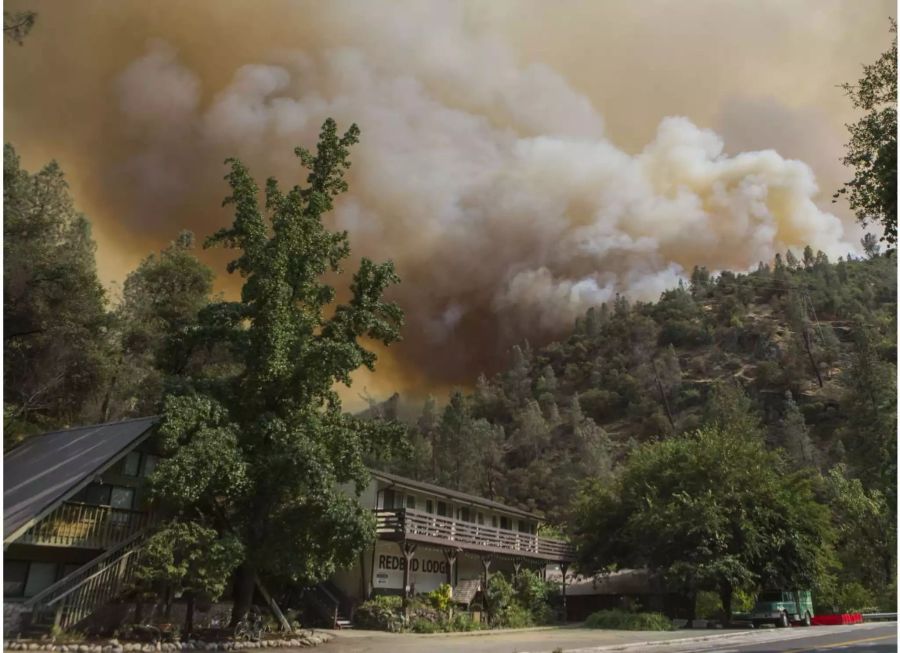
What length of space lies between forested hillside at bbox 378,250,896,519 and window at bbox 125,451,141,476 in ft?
123

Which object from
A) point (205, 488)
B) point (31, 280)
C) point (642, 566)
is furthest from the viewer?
point (642, 566)

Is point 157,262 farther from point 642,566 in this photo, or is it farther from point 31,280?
point 642,566

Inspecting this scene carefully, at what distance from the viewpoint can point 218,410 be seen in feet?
63.1

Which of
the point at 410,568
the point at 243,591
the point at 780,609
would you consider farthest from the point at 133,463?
the point at 780,609

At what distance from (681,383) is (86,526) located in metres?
122

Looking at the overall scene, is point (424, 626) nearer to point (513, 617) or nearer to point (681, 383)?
point (513, 617)

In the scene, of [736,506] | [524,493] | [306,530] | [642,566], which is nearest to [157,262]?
[306,530]

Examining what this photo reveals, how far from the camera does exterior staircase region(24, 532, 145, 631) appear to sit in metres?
17.4

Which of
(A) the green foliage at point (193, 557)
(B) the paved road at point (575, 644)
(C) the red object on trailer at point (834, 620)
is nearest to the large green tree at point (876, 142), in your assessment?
(B) the paved road at point (575, 644)

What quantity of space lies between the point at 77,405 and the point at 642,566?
32.0 meters

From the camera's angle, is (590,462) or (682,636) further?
(590,462)

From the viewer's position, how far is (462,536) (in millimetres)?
32125

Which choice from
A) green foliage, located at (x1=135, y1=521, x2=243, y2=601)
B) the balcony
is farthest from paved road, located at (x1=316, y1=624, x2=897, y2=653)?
the balcony

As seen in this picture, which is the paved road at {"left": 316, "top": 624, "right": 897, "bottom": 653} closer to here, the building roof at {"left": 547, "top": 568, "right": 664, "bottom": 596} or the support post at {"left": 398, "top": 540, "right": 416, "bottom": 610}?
the support post at {"left": 398, "top": 540, "right": 416, "bottom": 610}
